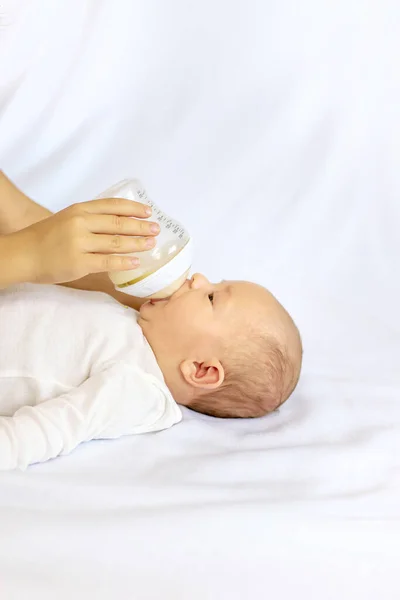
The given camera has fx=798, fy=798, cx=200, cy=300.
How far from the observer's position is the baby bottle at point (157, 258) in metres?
1.34

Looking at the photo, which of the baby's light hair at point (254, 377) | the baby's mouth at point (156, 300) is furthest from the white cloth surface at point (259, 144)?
the baby's mouth at point (156, 300)

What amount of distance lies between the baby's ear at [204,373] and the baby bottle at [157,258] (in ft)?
0.52

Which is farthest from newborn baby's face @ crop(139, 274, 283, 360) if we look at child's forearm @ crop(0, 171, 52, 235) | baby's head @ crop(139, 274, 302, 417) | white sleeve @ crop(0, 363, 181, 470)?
child's forearm @ crop(0, 171, 52, 235)

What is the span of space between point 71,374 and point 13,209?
1.50ft

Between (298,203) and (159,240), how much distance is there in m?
0.81

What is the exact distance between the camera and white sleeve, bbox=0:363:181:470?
3.92 feet

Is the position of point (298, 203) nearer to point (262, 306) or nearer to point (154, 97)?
point (154, 97)

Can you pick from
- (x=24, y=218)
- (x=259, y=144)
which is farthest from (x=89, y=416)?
(x=259, y=144)

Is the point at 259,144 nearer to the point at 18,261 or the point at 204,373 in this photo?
the point at 204,373

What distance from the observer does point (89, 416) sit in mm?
1259

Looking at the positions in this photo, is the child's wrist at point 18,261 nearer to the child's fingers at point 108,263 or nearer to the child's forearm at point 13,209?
the child's fingers at point 108,263

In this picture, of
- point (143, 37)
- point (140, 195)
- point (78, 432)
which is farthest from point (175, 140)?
point (78, 432)

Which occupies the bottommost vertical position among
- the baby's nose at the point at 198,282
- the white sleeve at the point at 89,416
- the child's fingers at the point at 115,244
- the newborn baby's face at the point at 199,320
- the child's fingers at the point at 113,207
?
the white sleeve at the point at 89,416

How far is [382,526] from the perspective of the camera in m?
1.20
